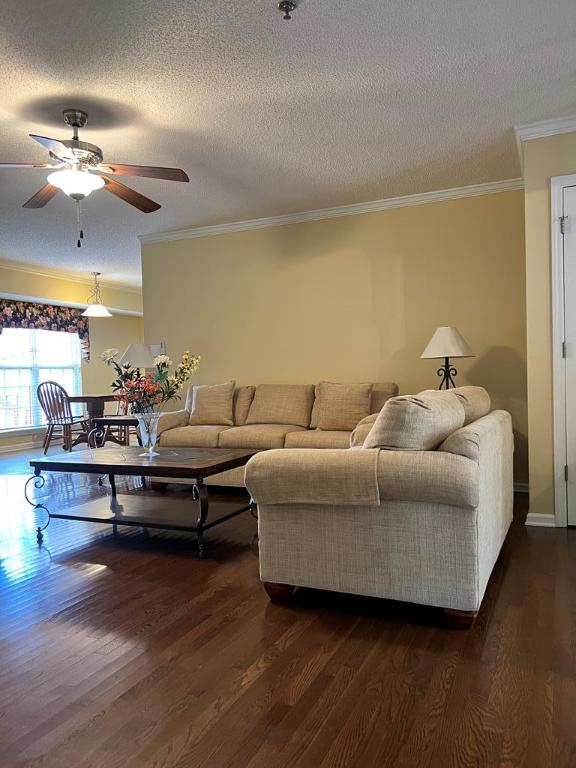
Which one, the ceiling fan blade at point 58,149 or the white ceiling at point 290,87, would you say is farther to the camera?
the ceiling fan blade at point 58,149

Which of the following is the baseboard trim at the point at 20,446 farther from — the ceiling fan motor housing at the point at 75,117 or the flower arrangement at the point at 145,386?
the ceiling fan motor housing at the point at 75,117

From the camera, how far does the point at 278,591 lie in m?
2.59

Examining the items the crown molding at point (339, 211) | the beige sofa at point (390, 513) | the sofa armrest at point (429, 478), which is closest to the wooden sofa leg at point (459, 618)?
the beige sofa at point (390, 513)

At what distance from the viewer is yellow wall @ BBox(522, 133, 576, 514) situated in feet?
12.3

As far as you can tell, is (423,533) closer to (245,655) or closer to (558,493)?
(245,655)

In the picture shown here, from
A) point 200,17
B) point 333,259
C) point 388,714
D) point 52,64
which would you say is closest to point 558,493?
point 388,714

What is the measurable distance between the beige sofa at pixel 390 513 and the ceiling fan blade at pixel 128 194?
6.91ft

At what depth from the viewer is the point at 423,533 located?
7.55 ft

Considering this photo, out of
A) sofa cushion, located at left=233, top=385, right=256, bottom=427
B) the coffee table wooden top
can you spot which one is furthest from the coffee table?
sofa cushion, located at left=233, top=385, right=256, bottom=427

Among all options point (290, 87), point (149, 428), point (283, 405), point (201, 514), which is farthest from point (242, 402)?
point (290, 87)

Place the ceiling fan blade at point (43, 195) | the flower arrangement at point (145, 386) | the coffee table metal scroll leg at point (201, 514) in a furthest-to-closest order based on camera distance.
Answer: the flower arrangement at point (145, 386) → the ceiling fan blade at point (43, 195) → the coffee table metal scroll leg at point (201, 514)

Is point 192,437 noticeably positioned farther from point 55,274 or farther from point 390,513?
point 55,274

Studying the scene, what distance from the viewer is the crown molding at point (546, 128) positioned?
366 centimetres

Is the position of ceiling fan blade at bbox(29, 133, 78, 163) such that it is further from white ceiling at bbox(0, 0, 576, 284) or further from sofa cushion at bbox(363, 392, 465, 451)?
sofa cushion at bbox(363, 392, 465, 451)
